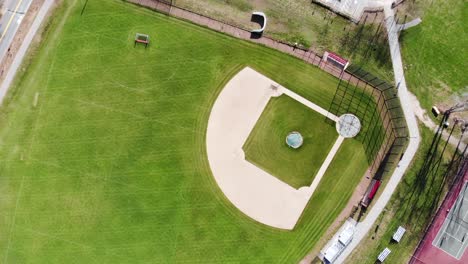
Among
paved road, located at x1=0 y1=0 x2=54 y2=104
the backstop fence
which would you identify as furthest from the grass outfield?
paved road, located at x1=0 y1=0 x2=54 y2=104

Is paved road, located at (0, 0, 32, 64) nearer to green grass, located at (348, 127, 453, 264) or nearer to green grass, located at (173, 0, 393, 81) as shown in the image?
green grass, located at (173, 0, 393, 81)

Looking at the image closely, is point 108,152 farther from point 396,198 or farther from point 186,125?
point 396,198

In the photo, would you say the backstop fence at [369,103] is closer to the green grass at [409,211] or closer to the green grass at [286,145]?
the green grass at [409,211]

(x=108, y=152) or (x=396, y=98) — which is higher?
(x=396, y=98)

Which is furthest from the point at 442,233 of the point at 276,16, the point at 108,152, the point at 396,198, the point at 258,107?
the point at 108,152

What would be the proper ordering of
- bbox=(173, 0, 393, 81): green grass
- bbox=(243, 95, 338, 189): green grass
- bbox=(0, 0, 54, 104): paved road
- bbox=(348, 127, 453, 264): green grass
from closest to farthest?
bbox=(348, 127, 453, 264): green grass
bbox=(243, 95, 338, 189): green grass
bbox=(173, 0, 393, 81): green grass
bbox=(0, 0, 54, 104): paved road
